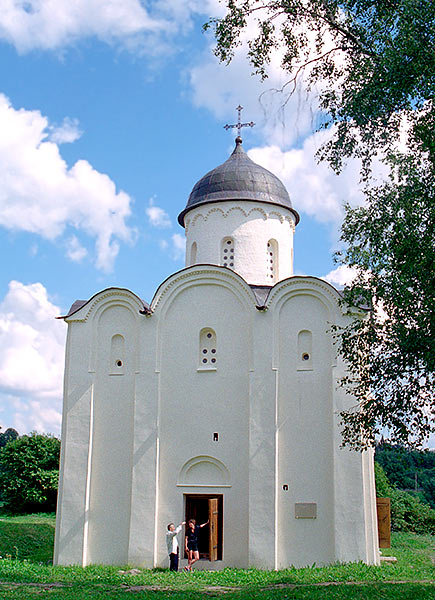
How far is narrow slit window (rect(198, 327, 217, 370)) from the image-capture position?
47.6 feet

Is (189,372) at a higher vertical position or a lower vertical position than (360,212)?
lower

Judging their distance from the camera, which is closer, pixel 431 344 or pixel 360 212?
pixel 431 344

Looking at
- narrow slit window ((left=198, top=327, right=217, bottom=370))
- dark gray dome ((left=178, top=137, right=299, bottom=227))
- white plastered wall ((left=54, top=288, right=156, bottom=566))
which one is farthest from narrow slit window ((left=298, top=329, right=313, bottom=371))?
dark gray dome ((left=178, top=137, right=299, bottom=227))

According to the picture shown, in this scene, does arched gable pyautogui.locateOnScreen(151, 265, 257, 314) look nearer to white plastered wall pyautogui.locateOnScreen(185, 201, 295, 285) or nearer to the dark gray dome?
white plastered wall pyautogui.locateOnScreen(185, 201, 295, 285)

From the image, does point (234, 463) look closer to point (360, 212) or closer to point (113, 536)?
point (113, 536)

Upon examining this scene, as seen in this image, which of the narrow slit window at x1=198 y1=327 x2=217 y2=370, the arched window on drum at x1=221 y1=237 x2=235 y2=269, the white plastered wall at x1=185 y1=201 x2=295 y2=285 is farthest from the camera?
the arched window on drum at x1=221 y1=237 x2=235 y2=269

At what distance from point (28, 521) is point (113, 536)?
9501mm

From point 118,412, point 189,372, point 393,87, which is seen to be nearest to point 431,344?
point 393,87

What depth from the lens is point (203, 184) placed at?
1761 centimetres

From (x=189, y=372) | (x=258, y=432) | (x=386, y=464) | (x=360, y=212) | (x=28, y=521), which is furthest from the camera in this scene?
(x=386, y=464)

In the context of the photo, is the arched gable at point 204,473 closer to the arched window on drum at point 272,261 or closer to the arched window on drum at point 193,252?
the arched window on drum at point 272,261

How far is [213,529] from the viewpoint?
527 inches

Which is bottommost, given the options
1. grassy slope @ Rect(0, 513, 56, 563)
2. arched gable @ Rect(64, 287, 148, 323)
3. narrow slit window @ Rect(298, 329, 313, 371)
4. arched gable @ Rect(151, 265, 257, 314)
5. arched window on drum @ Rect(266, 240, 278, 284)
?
grassy slope @ Rect(0, 513, 56, 563)

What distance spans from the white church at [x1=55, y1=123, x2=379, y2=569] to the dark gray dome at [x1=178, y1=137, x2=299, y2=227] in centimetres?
291
